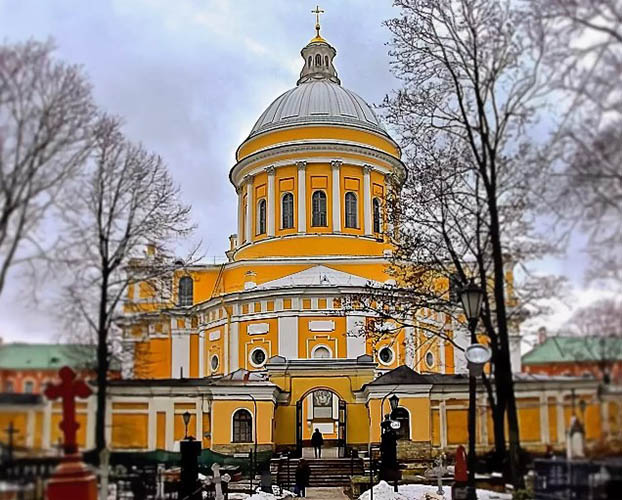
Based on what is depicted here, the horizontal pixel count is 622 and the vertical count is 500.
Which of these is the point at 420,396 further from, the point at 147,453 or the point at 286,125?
the point at 286,125

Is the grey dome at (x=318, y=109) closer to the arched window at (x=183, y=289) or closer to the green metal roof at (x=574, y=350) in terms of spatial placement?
the arched window at (x=183, y=289)

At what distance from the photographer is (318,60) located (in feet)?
167

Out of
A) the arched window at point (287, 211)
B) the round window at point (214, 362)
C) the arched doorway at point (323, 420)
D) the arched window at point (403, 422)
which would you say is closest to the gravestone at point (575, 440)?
the arched window at point (403, 422)

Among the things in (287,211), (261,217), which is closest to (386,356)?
(287,211)

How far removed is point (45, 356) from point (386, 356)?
30.4 m

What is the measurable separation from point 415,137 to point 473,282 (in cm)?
434

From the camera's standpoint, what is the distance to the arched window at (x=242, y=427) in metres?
30.0

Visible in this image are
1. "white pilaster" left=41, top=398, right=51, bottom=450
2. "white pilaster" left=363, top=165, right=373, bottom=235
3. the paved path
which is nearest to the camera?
"white pilaster" left=41, top=398, right=51, bottom=450

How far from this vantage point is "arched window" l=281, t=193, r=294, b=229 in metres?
45.5

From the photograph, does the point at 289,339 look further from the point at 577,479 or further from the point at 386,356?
the point at 577,479

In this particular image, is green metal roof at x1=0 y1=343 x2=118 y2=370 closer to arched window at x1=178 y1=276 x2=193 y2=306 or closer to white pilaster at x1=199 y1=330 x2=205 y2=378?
arched window at x1=178 y1=276 x2=193 y2=306

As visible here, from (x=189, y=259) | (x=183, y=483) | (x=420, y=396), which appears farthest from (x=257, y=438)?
(x=189, y=259)

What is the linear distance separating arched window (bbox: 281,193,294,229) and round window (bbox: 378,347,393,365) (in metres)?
9.28

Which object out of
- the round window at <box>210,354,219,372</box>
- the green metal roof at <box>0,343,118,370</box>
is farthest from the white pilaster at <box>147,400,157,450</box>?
the round window at <box>210,354,219,372</box>
